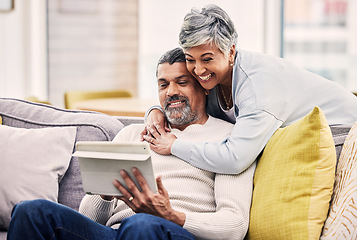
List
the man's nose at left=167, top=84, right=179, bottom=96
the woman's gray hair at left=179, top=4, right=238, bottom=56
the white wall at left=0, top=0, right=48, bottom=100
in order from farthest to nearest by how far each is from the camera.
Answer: the white wall at left=0, top=0, right=48, bottom=100
the man's nose at left=167, top=84, right=179, bottom=96
the woman's gray hair at left=179, top=4, right=238, bottom=56

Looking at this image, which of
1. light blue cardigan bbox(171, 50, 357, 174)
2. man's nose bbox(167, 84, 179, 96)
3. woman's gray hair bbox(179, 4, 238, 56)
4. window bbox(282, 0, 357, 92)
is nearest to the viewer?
light blue cardigan bbox(171, 50, 357, 174)

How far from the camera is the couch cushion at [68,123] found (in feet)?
6.86

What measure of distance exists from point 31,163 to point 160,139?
0.53 metres

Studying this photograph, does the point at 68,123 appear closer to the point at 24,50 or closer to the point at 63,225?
the point at 63,225

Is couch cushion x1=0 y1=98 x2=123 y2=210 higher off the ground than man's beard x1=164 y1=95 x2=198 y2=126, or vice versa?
man's beard x1=164 y1=95 x2=198 y2=126

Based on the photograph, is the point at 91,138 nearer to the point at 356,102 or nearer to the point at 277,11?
the point at 356,102

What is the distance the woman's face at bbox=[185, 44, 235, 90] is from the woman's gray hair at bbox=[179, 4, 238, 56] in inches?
0.8

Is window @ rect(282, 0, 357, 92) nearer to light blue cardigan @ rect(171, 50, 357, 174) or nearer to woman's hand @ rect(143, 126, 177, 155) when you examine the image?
light blue cardigan @ rect(171, 50, 357, 174)

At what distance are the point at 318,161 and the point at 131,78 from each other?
441 centimetres

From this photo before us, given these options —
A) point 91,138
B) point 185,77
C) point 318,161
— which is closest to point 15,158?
point 91,138

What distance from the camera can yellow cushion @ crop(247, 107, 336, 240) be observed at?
1.56 meters

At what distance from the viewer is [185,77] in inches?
77.5

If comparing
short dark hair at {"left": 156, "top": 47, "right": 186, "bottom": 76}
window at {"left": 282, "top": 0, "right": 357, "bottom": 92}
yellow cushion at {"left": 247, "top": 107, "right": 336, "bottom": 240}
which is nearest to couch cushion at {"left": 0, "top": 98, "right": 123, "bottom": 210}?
short dark hair at {"left": 156, "top": 47, "right": 186, "bottom": 76}

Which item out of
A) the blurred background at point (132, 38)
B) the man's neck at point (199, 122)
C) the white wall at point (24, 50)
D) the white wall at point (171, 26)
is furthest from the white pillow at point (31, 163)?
the white wall at point (171, 26)
